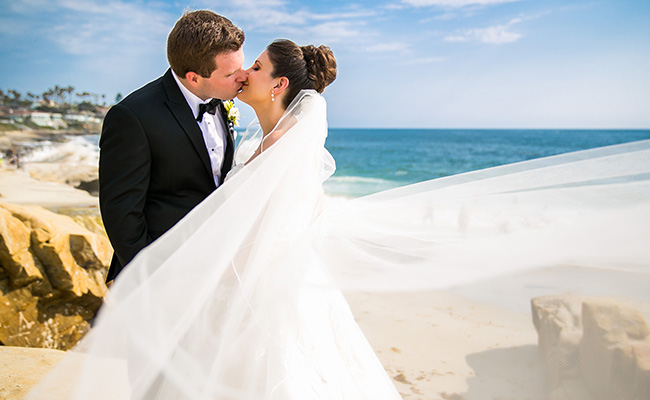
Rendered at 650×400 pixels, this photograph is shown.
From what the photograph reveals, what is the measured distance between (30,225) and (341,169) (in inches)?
1276

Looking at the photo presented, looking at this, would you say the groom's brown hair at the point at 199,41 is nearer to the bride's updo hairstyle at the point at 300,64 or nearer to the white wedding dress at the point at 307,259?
the bride's updo hairstyle at the point at 300,64

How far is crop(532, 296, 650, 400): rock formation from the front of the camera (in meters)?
1.95

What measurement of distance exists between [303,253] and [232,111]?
1.14 m

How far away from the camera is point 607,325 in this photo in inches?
80.1

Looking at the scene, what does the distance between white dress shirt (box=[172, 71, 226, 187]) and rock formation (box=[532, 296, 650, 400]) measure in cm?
175

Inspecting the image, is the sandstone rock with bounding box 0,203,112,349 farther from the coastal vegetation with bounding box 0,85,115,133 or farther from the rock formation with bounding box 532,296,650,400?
the coastal vegetation with bounding box 0,85,115,133

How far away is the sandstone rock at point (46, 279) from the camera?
4.47 m

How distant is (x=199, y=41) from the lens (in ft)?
7.39

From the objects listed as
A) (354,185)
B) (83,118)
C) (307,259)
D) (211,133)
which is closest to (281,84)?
(211,133)

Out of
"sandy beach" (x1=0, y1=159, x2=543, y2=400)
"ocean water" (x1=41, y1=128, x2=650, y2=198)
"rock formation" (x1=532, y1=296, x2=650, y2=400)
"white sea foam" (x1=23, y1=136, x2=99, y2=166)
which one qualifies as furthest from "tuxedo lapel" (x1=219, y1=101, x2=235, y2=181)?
"ocean water" (x1=41, y1=128, x2=650, y2=198)

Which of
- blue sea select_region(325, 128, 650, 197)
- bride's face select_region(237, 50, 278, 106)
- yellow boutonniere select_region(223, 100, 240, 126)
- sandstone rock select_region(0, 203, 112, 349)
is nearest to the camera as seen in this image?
bride's face select_region(237, 50, 278, 106)

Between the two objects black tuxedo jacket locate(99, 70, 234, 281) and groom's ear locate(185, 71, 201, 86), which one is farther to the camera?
groom's ear locate(185, 71, 201, 86)

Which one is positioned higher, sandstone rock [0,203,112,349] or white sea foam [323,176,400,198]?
sandstone rock [0,203,112,349]

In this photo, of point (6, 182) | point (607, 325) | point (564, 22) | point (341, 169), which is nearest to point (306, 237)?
point (607, 325)
